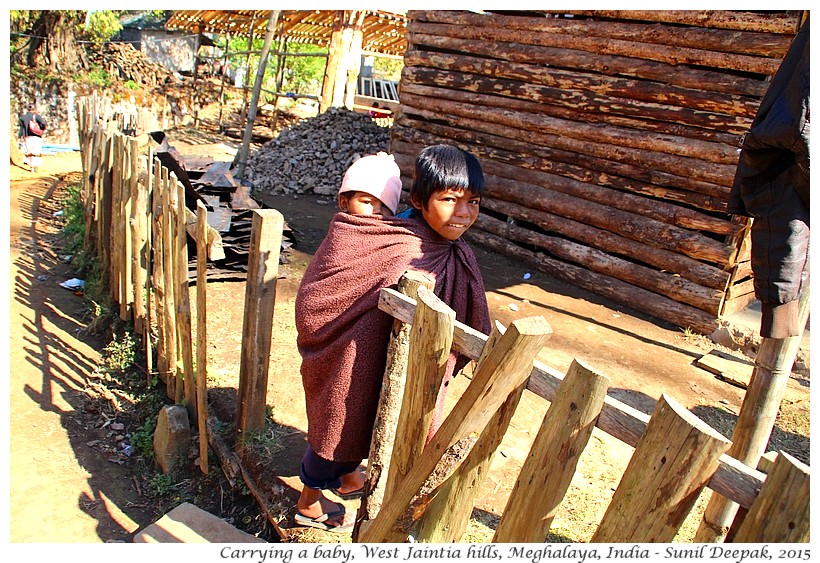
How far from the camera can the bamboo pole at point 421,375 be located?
78.5 inches

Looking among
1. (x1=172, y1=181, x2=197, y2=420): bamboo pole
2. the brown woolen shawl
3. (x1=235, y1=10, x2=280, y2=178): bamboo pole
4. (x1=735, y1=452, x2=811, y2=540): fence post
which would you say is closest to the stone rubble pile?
(x1=235, y1=10, x2=280, y2=178): bamboo pole

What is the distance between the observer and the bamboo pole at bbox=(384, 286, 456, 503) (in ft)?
6.54

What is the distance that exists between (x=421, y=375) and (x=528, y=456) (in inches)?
19.0

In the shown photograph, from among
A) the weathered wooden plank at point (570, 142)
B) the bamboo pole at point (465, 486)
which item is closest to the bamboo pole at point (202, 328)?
the bamboo pole at point (465, 486)

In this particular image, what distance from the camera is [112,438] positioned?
407 cm

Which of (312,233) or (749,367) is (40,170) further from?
(749,367)

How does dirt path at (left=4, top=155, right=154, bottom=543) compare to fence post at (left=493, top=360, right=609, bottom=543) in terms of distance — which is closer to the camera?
fence post at (left=493, top=360, right=609, bottom=543)

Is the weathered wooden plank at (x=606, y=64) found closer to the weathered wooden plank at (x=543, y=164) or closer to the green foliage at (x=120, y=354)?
the weathered wooden plank at (x=543, y=164)

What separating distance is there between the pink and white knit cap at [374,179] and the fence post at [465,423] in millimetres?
889

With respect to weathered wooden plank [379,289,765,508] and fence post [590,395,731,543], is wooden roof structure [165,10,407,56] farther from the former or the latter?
fence post [590,395,731,543]

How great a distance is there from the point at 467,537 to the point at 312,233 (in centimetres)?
643

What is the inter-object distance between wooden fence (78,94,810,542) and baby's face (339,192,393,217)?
39 cm

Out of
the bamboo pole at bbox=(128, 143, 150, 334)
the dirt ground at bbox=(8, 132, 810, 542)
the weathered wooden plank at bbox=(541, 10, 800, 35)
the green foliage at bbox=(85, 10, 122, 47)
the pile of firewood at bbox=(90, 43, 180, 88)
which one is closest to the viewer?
the dirt ground at bbox=(8, 132, 810, 542)

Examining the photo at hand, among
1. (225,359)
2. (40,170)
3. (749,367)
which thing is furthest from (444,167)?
(40,170)
